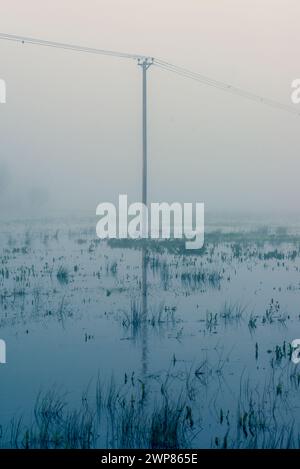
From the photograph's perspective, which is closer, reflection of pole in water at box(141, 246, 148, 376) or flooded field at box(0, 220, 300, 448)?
flooded field at box(0, 220, 300, 448)

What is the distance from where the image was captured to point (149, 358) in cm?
916

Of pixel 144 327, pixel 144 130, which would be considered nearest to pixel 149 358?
pixel 144 327

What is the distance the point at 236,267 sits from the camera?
19.4 meters

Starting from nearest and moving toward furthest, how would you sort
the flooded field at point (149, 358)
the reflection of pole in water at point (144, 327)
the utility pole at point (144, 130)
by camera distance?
the flooded field at point (149, 358) → the reflection of pole in water at point (144, 327) → the utility pole at point (144, 130)

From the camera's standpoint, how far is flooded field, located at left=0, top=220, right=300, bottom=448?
255 inches

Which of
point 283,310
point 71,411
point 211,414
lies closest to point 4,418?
point 71,411

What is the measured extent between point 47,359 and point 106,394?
183 cm

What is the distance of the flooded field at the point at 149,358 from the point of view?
6.48 metres

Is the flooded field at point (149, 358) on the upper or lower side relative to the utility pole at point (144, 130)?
lower

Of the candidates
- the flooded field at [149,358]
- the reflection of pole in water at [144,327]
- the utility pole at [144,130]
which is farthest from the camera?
the utility pole at [144,130]

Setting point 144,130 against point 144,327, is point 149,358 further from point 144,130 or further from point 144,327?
point 144,130

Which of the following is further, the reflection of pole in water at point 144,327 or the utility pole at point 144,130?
the utility pole at point 144,130
